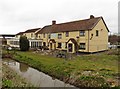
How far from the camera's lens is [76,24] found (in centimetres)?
4344

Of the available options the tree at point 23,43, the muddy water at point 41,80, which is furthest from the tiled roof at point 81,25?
the muddy water at point 41,80

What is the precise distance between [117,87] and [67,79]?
196 inches

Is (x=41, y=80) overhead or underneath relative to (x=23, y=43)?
underneath

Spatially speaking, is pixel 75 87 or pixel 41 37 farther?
pixel 41 37

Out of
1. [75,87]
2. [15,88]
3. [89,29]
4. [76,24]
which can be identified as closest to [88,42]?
[89,29]

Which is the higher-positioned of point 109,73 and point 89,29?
point 89,29

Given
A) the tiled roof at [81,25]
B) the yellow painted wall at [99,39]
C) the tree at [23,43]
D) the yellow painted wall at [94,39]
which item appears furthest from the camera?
the tree at [23,43]

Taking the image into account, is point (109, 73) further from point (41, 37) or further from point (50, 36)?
point (41, 37)

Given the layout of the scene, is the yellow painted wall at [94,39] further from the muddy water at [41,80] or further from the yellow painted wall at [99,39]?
→ the muddy water at [41,80]

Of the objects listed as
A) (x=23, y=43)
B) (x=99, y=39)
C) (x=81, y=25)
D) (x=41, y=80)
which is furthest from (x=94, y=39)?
(x=41, y=80)

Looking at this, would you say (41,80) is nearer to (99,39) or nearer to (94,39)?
(94,39)

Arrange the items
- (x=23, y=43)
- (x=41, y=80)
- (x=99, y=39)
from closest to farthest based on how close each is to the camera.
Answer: (x=41, y=80)
(x=99, y=39)
(x=23, y=43)

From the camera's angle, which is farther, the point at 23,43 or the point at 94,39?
the point at 23,43

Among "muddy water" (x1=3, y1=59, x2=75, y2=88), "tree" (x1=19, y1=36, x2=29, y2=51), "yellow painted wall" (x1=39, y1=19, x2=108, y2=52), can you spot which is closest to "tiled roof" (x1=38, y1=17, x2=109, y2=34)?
"yellow painted wall" (x1=39, y1=19, x2=108, y2=52)
